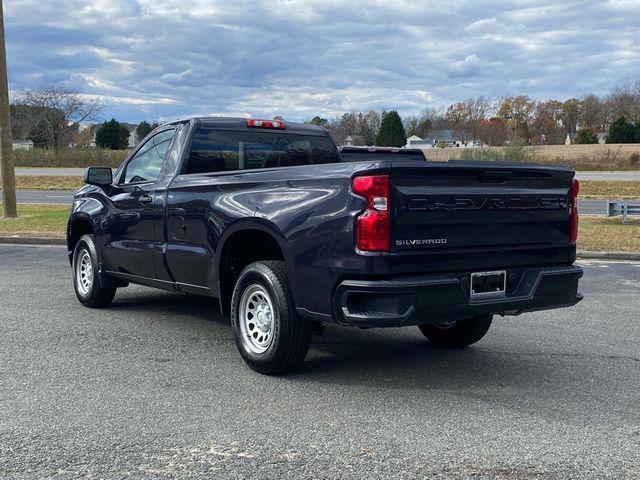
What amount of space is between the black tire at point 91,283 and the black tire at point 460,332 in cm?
355

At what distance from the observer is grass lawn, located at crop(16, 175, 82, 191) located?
34281 mm

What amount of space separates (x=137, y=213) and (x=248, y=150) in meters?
1.23

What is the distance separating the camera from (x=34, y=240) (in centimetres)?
1420

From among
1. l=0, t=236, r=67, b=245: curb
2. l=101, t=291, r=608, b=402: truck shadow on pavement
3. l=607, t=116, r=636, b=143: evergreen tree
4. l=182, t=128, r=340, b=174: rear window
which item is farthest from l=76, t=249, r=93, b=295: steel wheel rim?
l=607, t=116, r=636, b=143: evergreen tree

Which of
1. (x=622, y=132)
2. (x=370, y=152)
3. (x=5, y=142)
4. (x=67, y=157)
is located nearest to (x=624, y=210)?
(x=370, y=152)

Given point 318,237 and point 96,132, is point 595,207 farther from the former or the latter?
point 96,132

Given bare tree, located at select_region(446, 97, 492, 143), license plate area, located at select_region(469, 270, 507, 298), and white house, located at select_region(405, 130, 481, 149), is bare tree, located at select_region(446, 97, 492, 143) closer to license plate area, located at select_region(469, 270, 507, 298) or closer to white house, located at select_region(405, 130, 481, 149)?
white house, located at select_region(405, 130, 481, 149)

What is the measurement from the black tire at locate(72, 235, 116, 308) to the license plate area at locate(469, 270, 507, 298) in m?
4.40

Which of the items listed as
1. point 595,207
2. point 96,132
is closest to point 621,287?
point 595,207

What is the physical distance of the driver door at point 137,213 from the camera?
686cm

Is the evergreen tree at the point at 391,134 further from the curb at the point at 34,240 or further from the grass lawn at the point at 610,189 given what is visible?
the curb at the point at 34,240

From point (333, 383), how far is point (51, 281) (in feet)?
19.1

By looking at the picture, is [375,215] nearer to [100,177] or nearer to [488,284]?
[488,284]

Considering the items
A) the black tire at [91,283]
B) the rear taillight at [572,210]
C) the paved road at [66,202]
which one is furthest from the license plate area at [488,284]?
the paved road at [66,202]
